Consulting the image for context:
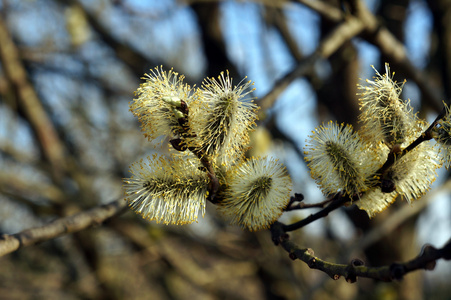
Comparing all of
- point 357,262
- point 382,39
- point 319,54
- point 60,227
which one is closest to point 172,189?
point 60,227

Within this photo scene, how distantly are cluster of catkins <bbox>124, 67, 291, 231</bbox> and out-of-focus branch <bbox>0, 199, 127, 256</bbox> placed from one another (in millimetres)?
292

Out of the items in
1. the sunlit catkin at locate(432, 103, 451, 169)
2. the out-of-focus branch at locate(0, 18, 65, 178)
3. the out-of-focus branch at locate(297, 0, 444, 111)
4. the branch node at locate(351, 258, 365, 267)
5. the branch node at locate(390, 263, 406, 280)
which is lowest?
the branch node at locate(390, 263, 406, 280)

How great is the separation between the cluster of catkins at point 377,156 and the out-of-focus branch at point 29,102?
3632mm

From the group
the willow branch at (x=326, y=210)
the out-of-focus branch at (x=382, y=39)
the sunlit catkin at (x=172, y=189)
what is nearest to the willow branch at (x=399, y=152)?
the willow branch at (x=326, y=210)

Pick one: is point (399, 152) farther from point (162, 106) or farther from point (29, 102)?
point (29, 102)

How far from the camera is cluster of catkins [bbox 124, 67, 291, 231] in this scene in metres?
1.30

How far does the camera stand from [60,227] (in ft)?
5.01

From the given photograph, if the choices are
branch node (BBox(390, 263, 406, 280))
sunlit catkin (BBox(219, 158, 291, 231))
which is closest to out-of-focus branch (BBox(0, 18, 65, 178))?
sunlit catkin (BBox(219, 158, 291, 231))

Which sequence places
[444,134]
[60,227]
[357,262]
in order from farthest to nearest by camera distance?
1. [60,227]
2. [444,134]
3. [357,262]

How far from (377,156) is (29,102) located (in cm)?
395

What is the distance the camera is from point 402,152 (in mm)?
1266

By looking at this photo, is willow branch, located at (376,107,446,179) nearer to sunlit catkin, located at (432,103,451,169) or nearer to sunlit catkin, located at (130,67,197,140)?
sunlit catkin, located at (432,103,451,169)

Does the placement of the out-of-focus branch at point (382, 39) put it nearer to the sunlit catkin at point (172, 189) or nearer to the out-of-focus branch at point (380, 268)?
the sunlit catkin at point (172, 189)

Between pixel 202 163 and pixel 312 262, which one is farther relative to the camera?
pixel 202 163
